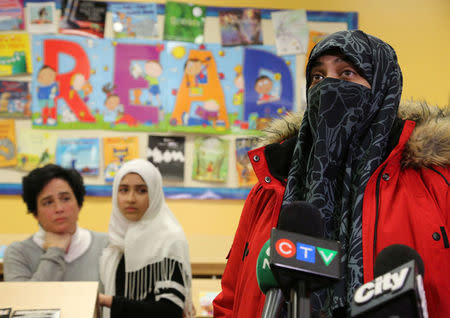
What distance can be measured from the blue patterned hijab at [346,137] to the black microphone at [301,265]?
0.54 metres

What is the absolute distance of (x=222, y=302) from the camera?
4.54 ft

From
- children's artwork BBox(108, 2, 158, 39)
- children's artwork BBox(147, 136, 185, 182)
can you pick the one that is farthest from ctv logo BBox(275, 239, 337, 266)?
children's artwork BBox(108, 2, 158, 39)

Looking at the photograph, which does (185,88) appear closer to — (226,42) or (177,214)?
(226,42)

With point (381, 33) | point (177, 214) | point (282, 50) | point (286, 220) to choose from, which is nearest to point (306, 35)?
point (282, 50)

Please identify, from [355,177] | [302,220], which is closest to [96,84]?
[355,177]

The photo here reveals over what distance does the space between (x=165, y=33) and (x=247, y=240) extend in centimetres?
245

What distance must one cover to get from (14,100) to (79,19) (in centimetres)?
71

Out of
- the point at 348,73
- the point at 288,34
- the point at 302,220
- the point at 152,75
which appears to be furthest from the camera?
the point at 288,34

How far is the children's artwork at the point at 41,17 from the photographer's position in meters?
3.42

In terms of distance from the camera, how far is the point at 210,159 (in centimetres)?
348

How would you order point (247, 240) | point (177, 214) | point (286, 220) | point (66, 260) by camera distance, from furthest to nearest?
point (177, 214)
point (66, 260)
point (247, 240)
point (286, 220)

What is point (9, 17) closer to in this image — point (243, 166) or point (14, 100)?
point (14, 100)

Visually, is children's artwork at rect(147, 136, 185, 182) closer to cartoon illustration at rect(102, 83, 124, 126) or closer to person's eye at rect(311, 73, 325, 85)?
cartoon illustration at rect(102, 83, 124, 126)

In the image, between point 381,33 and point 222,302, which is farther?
point 381,33
